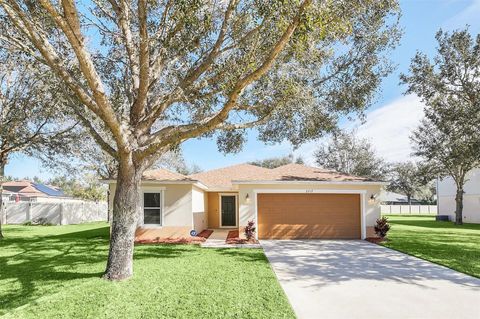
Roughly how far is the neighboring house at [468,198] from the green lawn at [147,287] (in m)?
26.9

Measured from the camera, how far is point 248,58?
28.3ft

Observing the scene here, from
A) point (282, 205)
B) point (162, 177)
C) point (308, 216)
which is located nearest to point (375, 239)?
point (308, 216)

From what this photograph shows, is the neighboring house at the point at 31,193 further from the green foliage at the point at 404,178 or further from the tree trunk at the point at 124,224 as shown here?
the green foliage at the point at 404,178

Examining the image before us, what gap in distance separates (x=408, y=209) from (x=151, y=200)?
4197cm

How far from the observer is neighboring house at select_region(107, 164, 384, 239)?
16922 millimetres

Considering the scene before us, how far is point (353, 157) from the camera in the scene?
1740 inches

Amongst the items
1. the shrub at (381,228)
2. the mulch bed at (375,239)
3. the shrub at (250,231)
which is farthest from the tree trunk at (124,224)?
the shrub at (381,228)

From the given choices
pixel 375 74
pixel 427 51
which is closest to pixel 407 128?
pixel 427 51

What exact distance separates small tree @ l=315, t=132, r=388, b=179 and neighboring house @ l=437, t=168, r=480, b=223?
29.7ft

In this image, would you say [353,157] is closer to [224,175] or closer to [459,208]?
[459,208]

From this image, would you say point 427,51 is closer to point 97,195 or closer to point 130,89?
point 130,89

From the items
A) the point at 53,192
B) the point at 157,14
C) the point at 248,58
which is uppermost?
the point at 157,14

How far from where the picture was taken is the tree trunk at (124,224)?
29.1 feet

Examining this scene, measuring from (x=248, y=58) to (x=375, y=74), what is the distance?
6.34 meters
